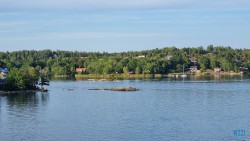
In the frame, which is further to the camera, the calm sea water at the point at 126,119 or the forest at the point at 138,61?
the forest at the point at 138,61

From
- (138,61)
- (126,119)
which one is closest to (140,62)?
(138,61)

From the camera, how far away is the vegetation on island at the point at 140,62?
128 meters

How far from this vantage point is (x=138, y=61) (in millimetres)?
131750

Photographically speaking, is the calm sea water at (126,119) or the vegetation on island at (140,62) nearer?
the calm sea water at (126,119)

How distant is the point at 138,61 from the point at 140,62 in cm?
183

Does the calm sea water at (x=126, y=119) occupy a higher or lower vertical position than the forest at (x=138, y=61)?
lower

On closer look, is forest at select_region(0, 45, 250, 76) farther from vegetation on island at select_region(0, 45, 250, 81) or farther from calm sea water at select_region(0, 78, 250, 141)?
calm sea water at select_region(0, 78, 250, 141)

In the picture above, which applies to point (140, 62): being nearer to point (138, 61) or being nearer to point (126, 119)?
point (138, 61)

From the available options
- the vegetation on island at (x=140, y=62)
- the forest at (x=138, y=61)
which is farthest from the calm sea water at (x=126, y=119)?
the vegetation on island at (x=140, y=62)

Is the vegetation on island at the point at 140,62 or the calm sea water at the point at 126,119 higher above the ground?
the vegetation on island at the point at 140,62

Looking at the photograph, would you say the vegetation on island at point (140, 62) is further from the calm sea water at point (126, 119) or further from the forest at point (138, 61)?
the calm sea water at point (126, 119)

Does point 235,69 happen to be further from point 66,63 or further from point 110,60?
point 66,63

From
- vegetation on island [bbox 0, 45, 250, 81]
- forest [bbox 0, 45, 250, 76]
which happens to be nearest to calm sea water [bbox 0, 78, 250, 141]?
forest [bbox 0, 45, 250, 76]

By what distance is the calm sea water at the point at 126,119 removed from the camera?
31.0 meters
